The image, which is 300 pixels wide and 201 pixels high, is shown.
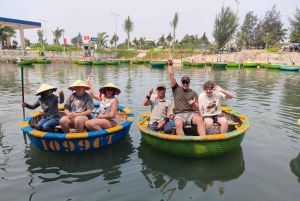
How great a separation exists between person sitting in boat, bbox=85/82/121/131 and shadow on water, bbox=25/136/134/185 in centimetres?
55

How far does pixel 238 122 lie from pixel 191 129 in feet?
4.17

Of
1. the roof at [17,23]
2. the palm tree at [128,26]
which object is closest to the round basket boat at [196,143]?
the roof at [17,23]

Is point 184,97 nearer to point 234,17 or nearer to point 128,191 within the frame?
point 128,191

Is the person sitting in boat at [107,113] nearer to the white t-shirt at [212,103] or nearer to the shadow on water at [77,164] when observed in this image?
the shadow on water at [77,164]

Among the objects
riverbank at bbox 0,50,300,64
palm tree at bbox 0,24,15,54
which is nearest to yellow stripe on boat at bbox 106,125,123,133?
riverbank at bbox 0,50,300,64

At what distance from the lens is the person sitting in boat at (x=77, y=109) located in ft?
16.1

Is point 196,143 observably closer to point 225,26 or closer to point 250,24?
point 225,26

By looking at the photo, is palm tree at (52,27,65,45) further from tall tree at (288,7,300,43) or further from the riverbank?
tall tree at (288,7,300,43)

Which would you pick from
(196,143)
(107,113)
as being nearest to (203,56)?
(107,113)

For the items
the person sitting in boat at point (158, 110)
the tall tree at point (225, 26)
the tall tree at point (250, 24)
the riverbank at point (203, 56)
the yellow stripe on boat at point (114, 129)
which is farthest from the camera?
the tall tree at point (250, 24)

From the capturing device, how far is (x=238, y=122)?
5723 mm

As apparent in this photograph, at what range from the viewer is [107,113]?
5.27 m

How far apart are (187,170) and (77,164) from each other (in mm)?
2043

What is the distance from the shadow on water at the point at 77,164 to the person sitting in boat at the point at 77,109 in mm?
572
